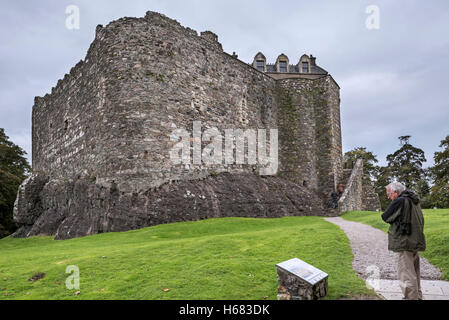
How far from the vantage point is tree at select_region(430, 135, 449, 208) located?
3181cm

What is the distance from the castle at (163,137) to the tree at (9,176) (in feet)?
18.3

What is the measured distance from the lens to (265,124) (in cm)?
2559

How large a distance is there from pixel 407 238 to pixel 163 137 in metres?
13.9

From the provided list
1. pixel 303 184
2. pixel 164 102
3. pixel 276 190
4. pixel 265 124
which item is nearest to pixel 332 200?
pixel 303 184

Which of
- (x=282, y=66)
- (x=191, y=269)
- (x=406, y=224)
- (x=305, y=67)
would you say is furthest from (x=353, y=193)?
(x=305, y=67)

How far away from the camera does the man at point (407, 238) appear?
557cm

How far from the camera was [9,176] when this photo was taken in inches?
1271

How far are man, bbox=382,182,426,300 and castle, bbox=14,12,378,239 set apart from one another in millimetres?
11886

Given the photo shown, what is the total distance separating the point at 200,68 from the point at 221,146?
4.95 meters

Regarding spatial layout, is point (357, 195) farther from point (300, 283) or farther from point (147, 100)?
point (300, 283)

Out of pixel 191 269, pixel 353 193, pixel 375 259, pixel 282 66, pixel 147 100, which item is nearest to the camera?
pixel 191 269

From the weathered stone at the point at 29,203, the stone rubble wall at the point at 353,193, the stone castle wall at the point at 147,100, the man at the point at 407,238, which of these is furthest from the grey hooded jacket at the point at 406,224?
the weathered stone at the point at 29,203

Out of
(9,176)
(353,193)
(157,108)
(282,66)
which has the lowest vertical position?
(353,193)

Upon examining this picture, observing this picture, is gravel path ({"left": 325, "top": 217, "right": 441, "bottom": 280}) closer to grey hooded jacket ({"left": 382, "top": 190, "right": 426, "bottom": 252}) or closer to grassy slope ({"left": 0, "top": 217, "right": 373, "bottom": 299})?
grassy slope ({"left": 0, "top": 217, "right": 373, "bottom": 299})
